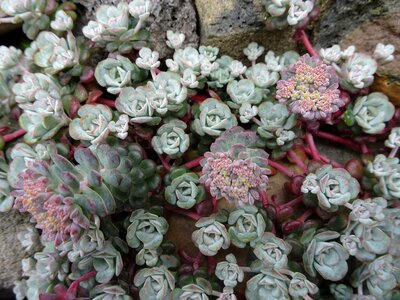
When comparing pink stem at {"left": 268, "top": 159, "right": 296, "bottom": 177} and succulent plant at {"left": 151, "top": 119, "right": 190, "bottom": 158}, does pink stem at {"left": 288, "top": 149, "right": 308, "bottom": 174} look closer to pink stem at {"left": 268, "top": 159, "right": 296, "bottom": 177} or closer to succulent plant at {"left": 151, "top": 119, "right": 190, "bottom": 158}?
pink stem at {"left": 268, "top": 159, "right": 296, "bottom": 177}

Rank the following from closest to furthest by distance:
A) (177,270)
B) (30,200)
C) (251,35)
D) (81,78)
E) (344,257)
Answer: (30,200)
(344,257)
(177,270)
(81,78)
(251,35)

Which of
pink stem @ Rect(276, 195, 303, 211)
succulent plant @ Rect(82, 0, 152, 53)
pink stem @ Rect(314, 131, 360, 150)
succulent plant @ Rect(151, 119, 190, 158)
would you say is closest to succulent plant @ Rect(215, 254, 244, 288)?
pink stem @ Rect(276, 195, 303, 211)

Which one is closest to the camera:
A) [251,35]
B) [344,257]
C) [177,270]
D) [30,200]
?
[30,200]

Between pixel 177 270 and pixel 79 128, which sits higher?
pixel 79 128

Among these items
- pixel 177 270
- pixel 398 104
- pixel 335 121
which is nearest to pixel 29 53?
pixel 177 270

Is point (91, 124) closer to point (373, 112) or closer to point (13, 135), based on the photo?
point (13, 135)

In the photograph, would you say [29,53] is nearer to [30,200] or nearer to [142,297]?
[30,200]
